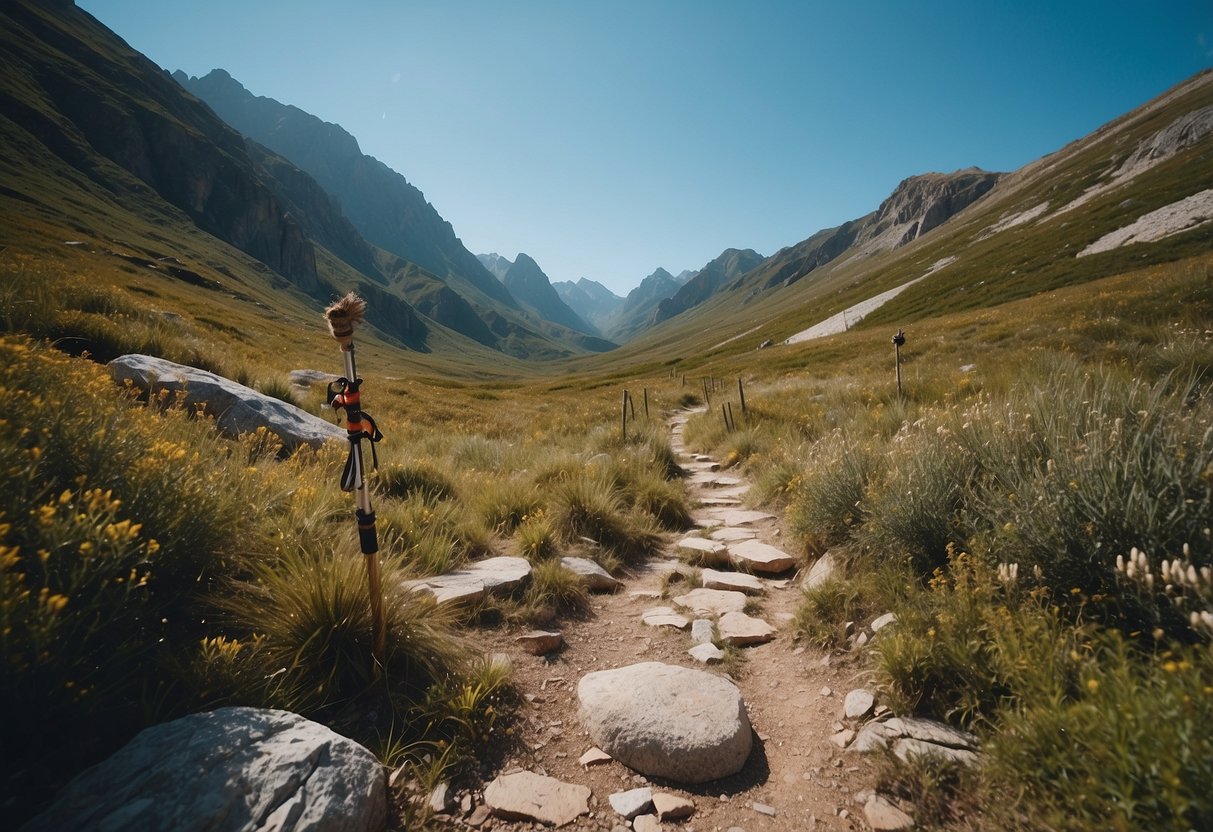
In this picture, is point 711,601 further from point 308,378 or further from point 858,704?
point 308,378

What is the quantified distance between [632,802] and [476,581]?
2.36m

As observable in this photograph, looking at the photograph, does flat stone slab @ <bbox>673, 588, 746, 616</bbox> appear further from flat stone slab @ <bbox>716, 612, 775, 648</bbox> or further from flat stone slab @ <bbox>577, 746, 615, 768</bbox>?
flat stone slab @ <bbox>577, 746, 615, 768</bbox>

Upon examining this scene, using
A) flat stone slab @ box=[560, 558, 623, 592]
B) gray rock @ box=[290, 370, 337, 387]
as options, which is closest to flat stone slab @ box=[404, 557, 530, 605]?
flat stone slab @ box=[560, 558, 623, 592]

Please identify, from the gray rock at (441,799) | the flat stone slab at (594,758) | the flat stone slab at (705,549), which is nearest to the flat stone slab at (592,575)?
the flat stone slab at (705,549)

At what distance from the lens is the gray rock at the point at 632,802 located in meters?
2.73

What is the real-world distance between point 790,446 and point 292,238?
224070 mm

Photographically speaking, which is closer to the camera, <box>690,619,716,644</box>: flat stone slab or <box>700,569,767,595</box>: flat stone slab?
<box>690,619,716,644</box>: flat stone slab

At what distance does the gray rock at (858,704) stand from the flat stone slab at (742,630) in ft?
3.32

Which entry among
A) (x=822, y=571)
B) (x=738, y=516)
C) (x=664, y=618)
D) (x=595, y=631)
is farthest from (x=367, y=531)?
(x=738, y=516)

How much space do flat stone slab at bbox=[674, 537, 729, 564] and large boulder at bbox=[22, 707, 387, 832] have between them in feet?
14.2

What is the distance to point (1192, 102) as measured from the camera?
77.1m

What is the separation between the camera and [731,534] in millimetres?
6777

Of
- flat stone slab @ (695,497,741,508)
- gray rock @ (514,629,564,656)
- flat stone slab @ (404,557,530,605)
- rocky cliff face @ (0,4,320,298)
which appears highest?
rocky cliff face @ (0,4,320,298)

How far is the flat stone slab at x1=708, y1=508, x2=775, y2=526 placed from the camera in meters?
7.27
